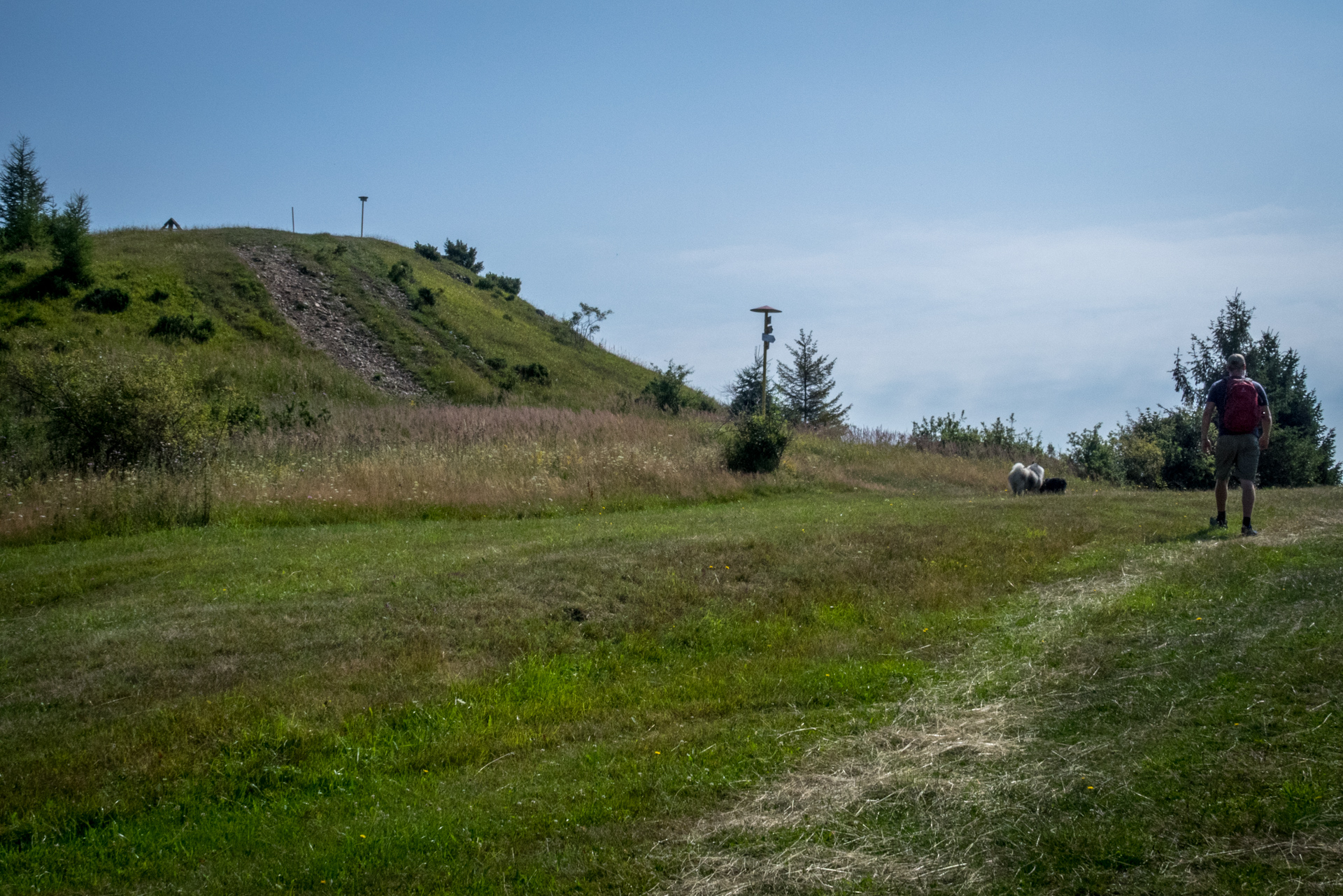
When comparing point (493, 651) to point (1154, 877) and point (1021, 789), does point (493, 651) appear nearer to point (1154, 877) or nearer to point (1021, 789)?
point (1021, 789)

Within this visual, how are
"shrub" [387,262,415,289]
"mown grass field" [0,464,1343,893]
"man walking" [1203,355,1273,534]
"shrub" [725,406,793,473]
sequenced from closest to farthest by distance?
1. "mown grass field" [0,464,1343,893]
2. "man walking" [1203,355,1273,534]
3. "shrub" [725,406,793,473]
4. "shrub" [387,262,415,289]

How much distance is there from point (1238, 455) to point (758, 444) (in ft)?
38.9

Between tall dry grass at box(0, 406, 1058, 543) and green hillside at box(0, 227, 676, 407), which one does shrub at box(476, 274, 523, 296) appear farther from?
tall dry grass at box(0, 406, 1058, 543)

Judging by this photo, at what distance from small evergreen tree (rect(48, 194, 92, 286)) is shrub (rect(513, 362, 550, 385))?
700 inches

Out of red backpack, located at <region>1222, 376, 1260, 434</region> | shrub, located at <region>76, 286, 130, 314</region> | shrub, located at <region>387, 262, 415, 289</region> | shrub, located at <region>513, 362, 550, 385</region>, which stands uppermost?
Result: shrub, located at <region>387, 262, 415, 289</region>

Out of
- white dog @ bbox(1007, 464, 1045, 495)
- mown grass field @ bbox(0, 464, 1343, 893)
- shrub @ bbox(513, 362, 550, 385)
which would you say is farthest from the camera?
shrub @ bbox(513, 362, 550, 385)

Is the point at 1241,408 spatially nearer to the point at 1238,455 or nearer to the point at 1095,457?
the point at 1238,455

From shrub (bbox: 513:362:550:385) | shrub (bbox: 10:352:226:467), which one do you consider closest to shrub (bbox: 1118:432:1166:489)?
Result: shrub (bbox: 513:362:550:385)

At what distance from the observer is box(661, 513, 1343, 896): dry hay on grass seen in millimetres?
3688

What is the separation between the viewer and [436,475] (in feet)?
54.0

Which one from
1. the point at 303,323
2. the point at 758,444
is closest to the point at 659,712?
the point at 758,444

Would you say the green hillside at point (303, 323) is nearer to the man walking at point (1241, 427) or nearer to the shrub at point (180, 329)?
the shrub at point (180, 329)

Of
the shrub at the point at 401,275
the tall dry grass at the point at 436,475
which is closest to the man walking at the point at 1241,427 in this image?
the tall dry grass at the point at 436,475

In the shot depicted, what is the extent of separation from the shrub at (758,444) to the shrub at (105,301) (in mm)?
26051
